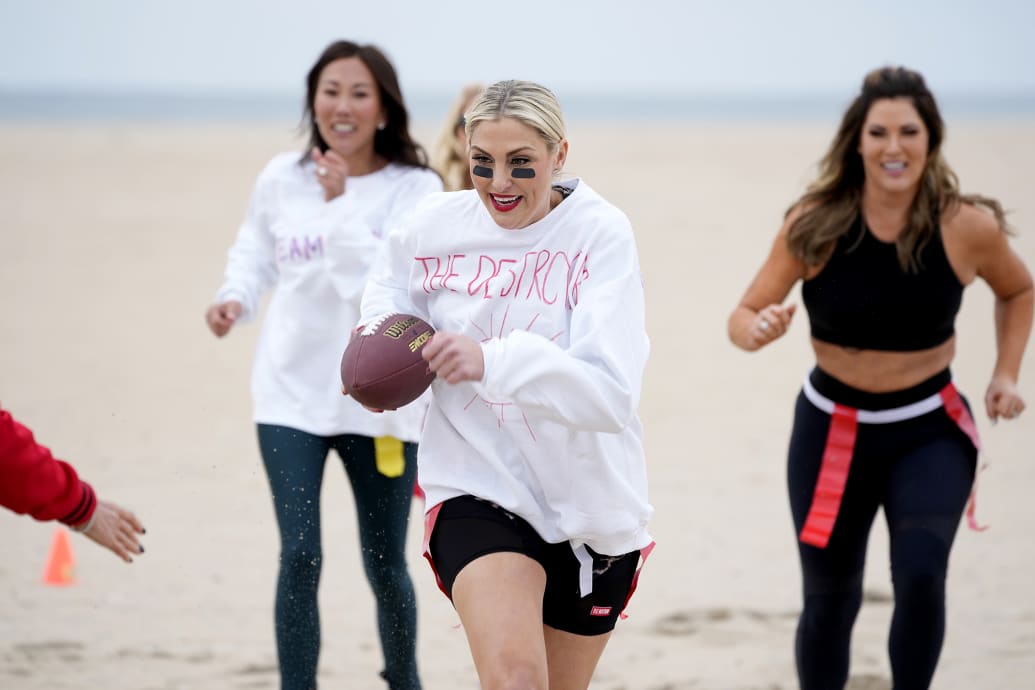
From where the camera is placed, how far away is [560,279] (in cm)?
353

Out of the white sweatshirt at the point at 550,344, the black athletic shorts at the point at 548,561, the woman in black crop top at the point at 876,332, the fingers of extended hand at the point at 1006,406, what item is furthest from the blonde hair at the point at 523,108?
the fingers of extended hand at the point at 1006,406

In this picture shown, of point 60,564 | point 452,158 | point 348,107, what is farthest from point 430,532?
point 60,564

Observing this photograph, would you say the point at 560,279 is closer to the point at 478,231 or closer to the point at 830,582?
the point at 478,231

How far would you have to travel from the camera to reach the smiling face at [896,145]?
4.65 metres

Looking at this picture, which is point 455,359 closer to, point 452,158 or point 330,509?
point 452,158

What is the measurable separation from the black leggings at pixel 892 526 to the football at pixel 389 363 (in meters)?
1.73

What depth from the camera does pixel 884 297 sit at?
461 centimetres

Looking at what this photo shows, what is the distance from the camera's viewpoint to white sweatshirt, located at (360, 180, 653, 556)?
3.37 metres

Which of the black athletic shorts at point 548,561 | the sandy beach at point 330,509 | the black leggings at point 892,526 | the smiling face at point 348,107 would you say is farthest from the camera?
the sandy beach at point 330,509

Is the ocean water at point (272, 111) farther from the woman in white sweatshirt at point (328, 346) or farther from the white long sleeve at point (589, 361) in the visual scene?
the white long sleeve at point (589, 361)

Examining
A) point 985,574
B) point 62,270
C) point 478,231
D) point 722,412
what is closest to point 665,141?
point 62,270

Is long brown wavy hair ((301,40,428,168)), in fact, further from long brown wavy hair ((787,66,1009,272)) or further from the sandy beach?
the sandy beach

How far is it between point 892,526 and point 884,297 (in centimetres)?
78

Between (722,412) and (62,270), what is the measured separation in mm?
10073
